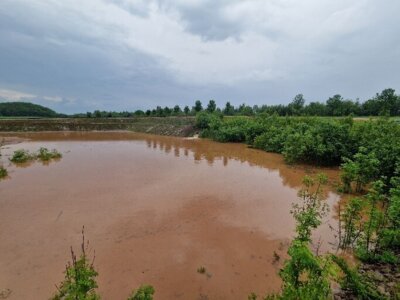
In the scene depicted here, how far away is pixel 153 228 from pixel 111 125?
37.3 metres

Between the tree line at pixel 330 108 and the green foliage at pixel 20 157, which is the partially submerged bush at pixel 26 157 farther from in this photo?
the tree line at pixel 330 108

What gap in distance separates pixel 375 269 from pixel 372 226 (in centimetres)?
85

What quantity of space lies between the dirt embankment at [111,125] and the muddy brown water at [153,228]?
23.1 m

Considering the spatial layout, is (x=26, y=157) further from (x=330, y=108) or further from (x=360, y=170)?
(x=330, y=108)

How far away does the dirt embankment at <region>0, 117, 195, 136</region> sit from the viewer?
35594 millimetres

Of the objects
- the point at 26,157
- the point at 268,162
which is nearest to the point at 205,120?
the point at 268,162

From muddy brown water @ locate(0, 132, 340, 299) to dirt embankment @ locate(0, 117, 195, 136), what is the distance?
75.7 feet

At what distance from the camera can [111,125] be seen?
41.1 metres

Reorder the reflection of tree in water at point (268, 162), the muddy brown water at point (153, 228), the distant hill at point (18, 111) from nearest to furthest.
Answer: the muddy brown water at point (153, 228) → the reflection of tree in water at point (268, 162) → the distant hill at point (18, 111)

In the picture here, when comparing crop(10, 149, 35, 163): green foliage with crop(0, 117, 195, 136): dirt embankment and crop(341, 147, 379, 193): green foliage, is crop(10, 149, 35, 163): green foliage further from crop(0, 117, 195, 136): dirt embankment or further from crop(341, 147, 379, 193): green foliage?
crop(0, 117, 195, 136): dirt embankment

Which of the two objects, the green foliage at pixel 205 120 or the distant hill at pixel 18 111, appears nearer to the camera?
the green foliage at pixel 205 120

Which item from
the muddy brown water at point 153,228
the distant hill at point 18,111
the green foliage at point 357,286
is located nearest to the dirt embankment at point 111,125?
the muddy brown water at point 153,228

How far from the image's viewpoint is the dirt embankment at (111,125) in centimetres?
3559

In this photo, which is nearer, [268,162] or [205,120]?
[268,162]
